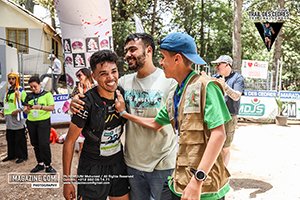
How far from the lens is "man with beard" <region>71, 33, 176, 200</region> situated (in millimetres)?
2545

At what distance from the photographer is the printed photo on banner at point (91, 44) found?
130 inches

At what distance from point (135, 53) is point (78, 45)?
988mm

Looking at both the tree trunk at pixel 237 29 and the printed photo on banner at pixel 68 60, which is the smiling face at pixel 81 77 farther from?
the tree trunk at pixel 237 29

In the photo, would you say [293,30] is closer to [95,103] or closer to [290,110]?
[290,110]

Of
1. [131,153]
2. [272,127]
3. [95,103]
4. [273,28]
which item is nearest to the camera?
[95,103]

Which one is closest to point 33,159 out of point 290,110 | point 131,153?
point 131,153

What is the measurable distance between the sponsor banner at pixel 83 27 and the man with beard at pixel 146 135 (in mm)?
795

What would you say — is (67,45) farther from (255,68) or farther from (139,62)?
(255,68)

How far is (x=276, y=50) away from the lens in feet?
48.7

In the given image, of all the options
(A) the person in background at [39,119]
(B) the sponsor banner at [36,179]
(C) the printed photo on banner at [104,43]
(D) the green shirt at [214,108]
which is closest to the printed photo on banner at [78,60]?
(C) the printed photo on banner at [104,43]

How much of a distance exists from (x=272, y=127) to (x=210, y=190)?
32.1ft

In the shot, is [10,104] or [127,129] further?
[10,104]

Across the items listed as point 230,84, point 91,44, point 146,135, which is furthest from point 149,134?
point 230,84

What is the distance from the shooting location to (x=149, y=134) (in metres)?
2.54
